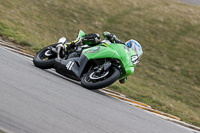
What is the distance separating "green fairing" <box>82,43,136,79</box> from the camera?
6844 millimetres

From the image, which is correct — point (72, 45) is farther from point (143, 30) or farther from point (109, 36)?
point (143, 30)

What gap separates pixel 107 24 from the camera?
23.2m

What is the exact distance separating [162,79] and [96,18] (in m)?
9.72

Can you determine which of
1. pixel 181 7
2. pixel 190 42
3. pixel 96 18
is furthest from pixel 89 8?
pixel 181 7

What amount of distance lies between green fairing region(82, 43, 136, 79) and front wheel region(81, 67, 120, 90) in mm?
325

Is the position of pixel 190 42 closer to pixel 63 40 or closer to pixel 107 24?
pixel 107 24

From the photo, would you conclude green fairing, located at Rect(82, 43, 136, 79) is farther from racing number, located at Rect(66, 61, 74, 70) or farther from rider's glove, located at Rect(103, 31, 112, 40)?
racing number, located at Rect(66, 61, 74, 70)

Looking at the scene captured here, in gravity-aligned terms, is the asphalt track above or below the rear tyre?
above

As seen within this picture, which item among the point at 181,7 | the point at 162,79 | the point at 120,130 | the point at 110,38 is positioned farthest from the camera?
the point at 181,7

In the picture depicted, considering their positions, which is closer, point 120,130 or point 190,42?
point 120,130

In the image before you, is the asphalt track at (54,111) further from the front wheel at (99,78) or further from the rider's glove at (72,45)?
the rider's glove at (72,45)

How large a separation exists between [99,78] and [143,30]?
682 inches

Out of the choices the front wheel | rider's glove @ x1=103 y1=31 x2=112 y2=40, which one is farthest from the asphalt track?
rider's glove @ x1=103 y1=31 x2=112 y2=40

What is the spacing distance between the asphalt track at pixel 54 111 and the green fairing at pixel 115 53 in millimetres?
1303
